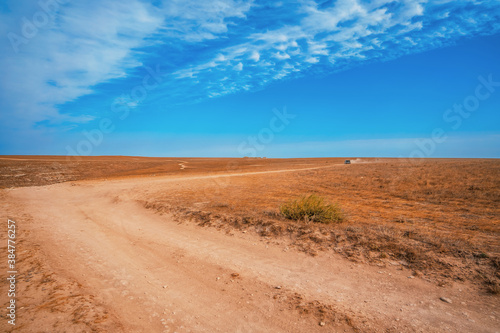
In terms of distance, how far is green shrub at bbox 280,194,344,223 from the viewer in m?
8.76

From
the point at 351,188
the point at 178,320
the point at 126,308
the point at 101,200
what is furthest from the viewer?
the point at 351,188

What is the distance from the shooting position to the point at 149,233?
8.73 metres

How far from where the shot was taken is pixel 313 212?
903 centimetres

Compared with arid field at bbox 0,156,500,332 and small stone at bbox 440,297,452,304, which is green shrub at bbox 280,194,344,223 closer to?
arid field at bbox 0,156,500,332

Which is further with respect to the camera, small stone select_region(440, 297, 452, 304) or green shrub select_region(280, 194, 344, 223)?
green shrub select_region(280, 194, 344, 223)

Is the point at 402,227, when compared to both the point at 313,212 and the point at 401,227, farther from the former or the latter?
the point at 313,212

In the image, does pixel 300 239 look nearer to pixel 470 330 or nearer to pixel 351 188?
pixel 470 330

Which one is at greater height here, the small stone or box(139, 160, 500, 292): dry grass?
box(139, 160, 500, 292): dry grass

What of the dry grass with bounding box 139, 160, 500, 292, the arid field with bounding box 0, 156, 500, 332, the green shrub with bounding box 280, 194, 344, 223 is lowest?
the arid field with bounding box 0, 156, 500, 332

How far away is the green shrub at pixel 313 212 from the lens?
28.7ft

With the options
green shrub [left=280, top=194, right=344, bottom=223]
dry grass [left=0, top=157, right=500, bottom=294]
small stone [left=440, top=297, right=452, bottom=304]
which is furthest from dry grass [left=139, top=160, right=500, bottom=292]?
small stone [left=440, top=297, right=452, bottom=304]

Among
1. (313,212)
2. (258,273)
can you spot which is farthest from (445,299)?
(313,212)

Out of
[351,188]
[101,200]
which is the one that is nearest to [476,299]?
[351,188]

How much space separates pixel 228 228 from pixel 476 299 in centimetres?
650
